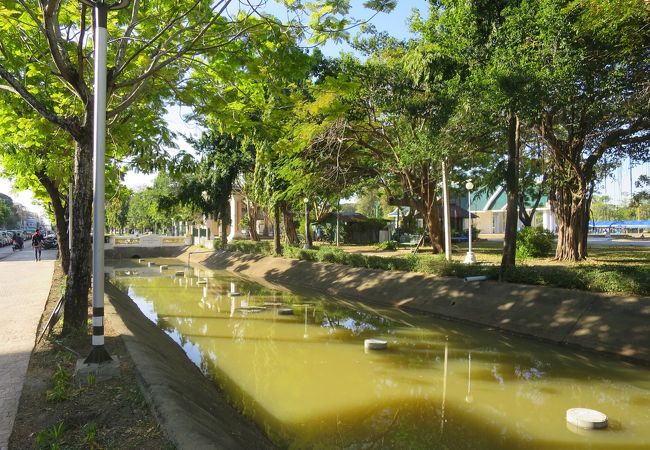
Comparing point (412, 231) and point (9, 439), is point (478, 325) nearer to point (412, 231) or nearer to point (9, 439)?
point (9, 439)

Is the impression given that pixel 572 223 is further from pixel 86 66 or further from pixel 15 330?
pixel 15 330

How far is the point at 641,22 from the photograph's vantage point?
11.1 meters

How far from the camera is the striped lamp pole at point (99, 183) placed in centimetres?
609

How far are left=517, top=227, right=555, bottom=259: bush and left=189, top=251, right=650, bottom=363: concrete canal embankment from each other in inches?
249

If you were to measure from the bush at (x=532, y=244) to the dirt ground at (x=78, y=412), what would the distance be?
705 inches

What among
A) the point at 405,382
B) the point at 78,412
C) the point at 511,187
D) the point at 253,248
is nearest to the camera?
the point at 78,412

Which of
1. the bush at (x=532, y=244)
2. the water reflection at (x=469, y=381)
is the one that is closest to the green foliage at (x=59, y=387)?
the water reflection at (x=469, y=381)

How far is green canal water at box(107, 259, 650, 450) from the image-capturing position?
6367mm

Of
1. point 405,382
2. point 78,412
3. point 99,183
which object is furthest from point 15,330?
point 405,382

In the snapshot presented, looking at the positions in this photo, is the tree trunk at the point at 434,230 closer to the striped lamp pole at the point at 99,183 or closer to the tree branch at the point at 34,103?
the tree branch at the point at 34,103

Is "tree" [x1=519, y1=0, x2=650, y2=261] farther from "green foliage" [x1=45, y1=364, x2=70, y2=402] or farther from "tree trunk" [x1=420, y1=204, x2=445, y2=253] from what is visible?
"green foliage" [x1=45, y1=364, x2=70, y2=402]

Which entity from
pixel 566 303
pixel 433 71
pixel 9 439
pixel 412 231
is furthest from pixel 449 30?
pixel 412 231

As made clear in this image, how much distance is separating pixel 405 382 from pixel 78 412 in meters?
5.38

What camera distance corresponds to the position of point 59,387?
5.45m
